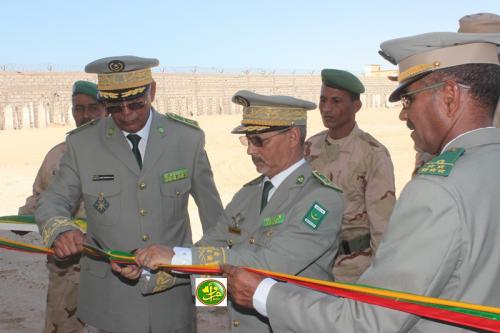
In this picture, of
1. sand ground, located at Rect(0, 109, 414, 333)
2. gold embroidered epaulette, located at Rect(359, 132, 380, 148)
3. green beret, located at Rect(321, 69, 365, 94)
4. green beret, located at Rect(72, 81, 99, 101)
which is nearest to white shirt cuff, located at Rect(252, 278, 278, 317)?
gold embroidered epaulette, located at Rect(359, 132, 380, 148)

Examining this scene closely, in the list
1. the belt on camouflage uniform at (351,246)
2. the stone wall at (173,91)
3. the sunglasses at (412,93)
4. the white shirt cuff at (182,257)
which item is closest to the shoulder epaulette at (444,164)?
the sunglasses at (412,93)

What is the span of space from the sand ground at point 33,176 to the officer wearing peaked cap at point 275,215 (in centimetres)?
386

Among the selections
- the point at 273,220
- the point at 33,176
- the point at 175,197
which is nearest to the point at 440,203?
the point at 273,220

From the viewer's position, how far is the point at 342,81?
4750 mm

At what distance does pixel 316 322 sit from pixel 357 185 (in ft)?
8.57

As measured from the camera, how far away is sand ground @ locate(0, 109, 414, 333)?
260 inches

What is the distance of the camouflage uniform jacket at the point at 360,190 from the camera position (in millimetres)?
4344

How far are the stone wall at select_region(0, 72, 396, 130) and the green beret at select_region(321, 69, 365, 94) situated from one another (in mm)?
39887

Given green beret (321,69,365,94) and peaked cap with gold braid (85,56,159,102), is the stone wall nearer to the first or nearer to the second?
green beret (321,69,365,94)

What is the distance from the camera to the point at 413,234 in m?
1.69

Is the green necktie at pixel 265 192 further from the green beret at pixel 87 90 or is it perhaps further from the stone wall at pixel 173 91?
the stone wall at pixel 173 91

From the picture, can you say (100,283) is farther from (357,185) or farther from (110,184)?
(357,185)

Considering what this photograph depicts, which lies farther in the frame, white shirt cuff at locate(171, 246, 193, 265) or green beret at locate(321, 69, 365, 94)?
green beret at locate(321, 69, 365, 94)

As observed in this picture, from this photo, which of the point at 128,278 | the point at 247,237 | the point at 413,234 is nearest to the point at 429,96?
the point at 413,234
